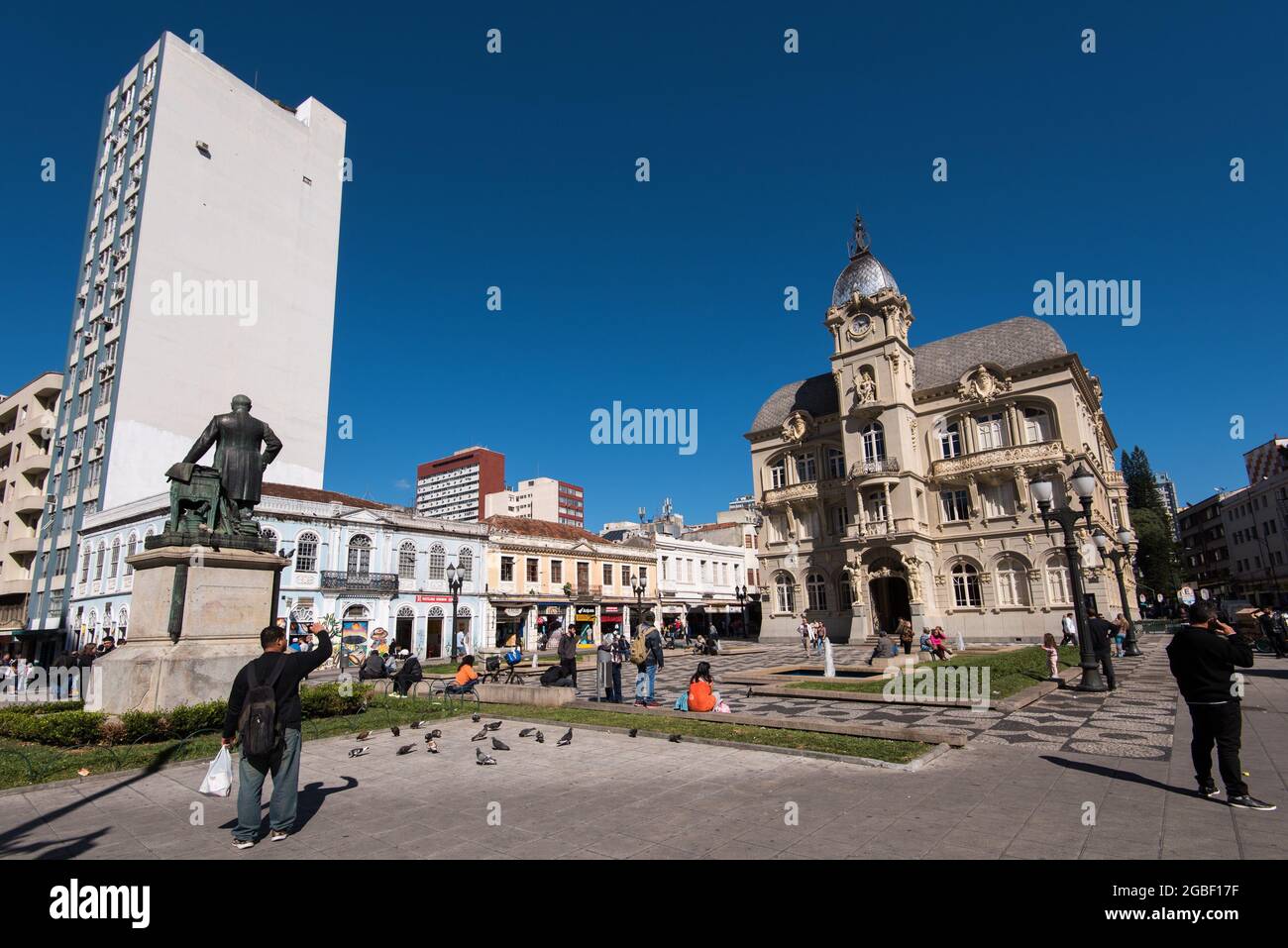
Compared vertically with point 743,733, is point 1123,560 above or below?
above

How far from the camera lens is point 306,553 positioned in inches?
1355

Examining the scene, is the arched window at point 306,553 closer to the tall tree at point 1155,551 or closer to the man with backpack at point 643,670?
the man with backpack at point 643,670

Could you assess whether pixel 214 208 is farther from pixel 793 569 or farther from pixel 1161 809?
pixel 1161 809

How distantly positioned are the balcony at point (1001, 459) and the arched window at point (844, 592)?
785 cm

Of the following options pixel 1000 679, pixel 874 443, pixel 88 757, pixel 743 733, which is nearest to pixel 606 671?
pixel 743 733

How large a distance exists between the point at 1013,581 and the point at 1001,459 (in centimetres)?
654

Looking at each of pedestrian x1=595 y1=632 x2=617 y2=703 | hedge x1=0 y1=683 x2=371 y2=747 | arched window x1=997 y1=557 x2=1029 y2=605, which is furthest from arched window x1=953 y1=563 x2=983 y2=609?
hedge x1=0 y1=683 x2=371 y2=747

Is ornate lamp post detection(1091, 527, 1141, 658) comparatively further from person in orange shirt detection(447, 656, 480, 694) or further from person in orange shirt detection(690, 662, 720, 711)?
person in orange shirt detection(447, 656, 480, 694)

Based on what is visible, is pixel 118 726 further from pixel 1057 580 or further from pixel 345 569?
pixel 1057 580

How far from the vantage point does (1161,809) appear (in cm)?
564

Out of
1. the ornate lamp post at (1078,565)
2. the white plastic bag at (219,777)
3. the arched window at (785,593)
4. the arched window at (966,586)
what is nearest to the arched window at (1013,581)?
the arched window at (966,586)

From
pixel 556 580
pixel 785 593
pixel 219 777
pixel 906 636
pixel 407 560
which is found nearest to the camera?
pixel 219 777
